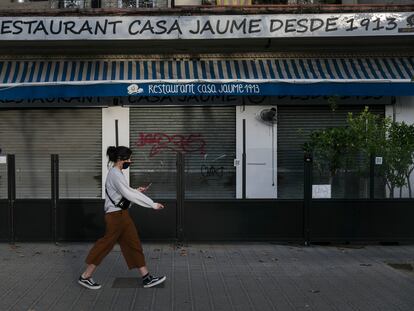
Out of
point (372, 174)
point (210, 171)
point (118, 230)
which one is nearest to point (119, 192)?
point (118, 230)

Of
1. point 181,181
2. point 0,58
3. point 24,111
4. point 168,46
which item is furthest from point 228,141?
point 0,58

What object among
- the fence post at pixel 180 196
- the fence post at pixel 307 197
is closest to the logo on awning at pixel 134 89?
the fence post at pixel 180 196

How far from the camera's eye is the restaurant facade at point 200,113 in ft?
32.5

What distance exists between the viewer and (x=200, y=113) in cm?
1366

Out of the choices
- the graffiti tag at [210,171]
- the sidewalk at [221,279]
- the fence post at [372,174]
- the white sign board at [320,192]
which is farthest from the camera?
the graffiti tag at [210,171]

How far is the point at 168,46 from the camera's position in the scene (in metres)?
13.2

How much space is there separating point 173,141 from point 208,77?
1847 millimetres

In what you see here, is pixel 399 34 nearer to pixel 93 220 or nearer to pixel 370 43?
pixel 370 43

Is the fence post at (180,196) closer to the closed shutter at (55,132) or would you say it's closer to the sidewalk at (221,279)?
the sidewalk at (221,279)

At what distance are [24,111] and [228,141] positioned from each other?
5035 mm

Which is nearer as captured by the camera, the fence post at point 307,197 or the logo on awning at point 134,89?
the fence post at point 307,197

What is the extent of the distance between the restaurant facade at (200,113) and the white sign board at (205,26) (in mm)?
30

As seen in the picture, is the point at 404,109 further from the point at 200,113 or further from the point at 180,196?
the point at 180,196

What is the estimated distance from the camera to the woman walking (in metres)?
6.77
